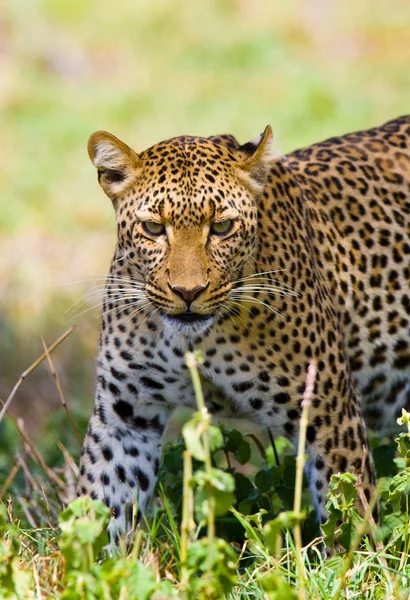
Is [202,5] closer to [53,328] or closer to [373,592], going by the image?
[53,328]

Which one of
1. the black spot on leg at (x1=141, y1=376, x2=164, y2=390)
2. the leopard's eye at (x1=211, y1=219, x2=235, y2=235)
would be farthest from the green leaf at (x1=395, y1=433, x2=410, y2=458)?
the black spot on leg at (x1=141, y1=376, x2=164, y2=390)

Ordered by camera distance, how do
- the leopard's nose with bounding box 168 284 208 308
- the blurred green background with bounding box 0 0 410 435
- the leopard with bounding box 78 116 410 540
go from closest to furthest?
the leopard's nose with bounding box 168 284 208 308 < the leopard with bounding box 78 116 410 540 < the blurred green background with bounding box 0 0 410 435

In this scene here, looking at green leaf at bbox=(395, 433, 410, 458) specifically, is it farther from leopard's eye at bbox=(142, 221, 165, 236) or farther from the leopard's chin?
leopard's eye at bbox=(142, 221, 165, 236)

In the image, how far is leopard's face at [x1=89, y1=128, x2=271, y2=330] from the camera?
5.59 metres

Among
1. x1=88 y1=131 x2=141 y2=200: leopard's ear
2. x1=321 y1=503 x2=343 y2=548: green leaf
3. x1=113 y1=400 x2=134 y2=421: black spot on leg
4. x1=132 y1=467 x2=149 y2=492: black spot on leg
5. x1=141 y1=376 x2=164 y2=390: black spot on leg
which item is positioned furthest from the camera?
x1=132 y1=467 x2=149 y2=492: black spot on leg

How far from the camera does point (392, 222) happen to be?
718cm

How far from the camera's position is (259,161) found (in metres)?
6.00

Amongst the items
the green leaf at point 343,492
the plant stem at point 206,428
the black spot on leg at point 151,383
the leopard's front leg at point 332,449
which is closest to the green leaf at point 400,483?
the green leaf at point 343,492

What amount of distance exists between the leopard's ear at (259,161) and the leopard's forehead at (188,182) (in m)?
0.07

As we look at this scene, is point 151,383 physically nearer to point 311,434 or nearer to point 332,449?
point 311,434

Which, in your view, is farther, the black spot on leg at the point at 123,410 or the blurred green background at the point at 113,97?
the blurred green background at the point at 113,97

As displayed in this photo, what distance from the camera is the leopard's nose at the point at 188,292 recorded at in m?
5.49

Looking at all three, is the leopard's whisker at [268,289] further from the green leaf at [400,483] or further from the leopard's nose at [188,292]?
the green leaf at [400,483]

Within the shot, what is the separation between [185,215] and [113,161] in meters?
0.56
